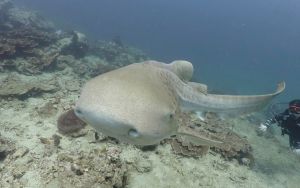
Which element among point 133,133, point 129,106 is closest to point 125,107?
point 129,106

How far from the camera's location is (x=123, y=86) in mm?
2803

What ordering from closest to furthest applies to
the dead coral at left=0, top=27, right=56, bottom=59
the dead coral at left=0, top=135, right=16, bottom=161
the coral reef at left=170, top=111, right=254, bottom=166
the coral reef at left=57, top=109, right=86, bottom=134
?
the dead coral at left=0, top=135, right=16, bottom=161, the coral reef at left=57, top=109, right=86, bottom=134, the coral reef at left=170, top=111, right=254, bottom=166, the dead coral at left=0, top=27, right=56, bottom=59

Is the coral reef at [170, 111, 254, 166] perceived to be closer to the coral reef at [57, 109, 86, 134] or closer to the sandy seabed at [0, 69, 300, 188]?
the sandy seabed at [0, 69, 300, 188]

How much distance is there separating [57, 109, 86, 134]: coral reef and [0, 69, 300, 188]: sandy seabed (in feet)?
0.50

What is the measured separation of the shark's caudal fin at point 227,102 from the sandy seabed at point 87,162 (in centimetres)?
229

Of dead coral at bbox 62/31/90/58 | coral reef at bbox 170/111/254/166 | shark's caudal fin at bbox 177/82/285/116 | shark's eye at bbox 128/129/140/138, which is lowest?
dead coral at bbox 62/31/90/58

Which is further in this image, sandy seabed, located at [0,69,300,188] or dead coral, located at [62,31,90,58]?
dead coral, located at [62,31,90,58]

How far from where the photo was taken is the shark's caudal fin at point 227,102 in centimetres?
518

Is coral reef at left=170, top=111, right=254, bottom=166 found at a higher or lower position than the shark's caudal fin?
lower

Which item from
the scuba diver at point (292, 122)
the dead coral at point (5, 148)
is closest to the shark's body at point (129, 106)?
the dead coral at point (5, 148)

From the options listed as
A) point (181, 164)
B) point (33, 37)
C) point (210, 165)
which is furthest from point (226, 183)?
point (33, 37)

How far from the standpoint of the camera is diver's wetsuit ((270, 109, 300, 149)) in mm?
9703

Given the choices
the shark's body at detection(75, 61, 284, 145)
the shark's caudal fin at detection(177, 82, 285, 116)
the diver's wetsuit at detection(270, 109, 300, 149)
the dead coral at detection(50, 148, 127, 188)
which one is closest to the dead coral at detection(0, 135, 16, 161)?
the dead coral at detection(50, 148, 127, 188)

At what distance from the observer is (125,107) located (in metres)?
2.58
